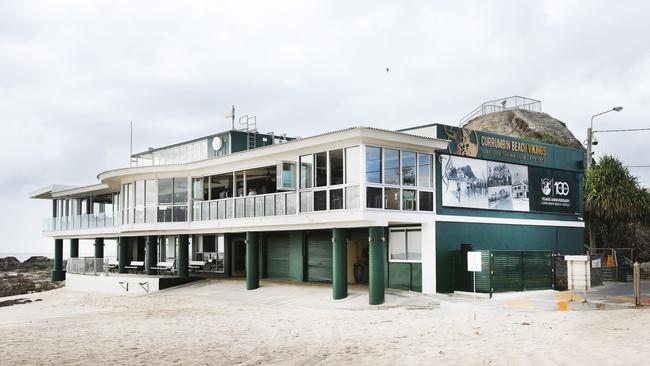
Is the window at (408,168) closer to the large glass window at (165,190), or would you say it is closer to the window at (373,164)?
the window at (373,164)

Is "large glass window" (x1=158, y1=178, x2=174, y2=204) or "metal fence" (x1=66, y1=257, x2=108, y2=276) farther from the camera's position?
"metal fence" (x1=66, y1=257, x2=108, y2=276)

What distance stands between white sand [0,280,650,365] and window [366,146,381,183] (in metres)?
4.13

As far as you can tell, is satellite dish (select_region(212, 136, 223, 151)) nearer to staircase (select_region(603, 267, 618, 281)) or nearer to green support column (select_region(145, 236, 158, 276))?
green support column (select_region(145, 236, 158, 276))

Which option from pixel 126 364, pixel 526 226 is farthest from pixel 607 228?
pixel 126 364

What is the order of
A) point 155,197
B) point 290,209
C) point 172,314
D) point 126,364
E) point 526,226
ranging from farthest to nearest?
1. point 155,197
2. point 526,226
3. point 290,209
4. point 172,314
5. point 126,364

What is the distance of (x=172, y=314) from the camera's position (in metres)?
21.4

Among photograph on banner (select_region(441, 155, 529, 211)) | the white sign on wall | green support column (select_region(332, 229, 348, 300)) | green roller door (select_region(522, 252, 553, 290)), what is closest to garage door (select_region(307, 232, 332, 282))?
green support column (select_region(332, 229, 348, 300))

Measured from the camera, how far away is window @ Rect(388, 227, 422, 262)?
24109 mm

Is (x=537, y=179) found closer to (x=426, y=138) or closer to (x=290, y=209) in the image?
(x=426, y=138)

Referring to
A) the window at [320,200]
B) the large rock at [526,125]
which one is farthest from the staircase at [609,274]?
the large rock at [526,125]

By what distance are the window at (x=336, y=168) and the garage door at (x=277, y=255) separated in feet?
25.2

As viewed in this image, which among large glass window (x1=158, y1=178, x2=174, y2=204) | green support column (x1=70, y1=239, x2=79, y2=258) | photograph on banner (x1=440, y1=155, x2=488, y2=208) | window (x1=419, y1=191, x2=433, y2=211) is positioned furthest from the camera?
green support column (x1=70, y1=239, x2=79, y2=258)

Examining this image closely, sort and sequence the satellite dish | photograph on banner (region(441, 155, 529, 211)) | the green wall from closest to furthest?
the green wall, photograph on banner (region(441, 155, 529, 211)), the satellite dish

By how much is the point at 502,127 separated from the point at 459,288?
26.9m
